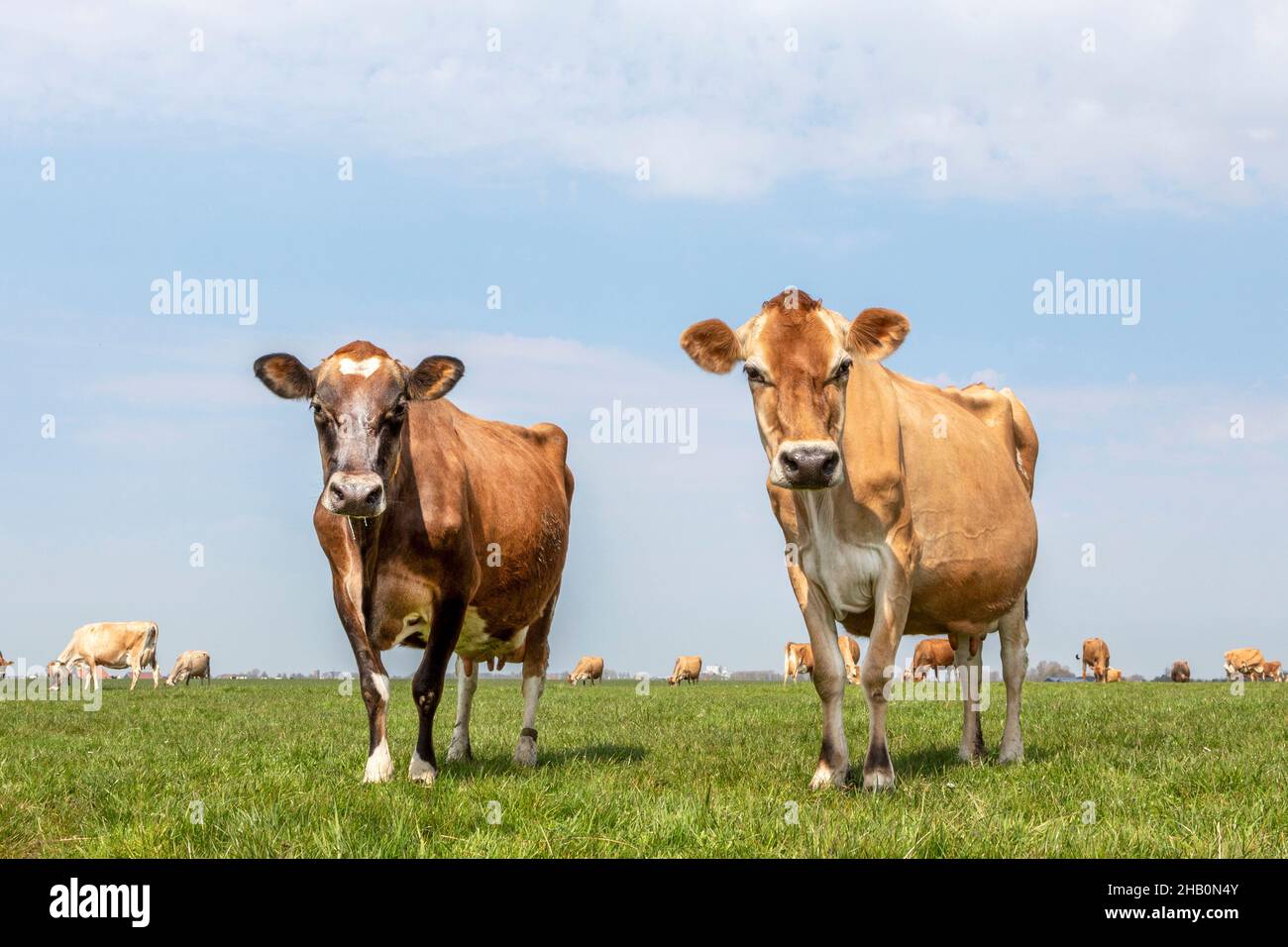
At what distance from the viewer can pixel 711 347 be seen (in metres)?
7.44

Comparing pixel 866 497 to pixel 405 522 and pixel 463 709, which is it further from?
pixel 463 709

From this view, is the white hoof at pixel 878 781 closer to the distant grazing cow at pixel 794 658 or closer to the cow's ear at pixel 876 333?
the cow's ear at pixel 876 333

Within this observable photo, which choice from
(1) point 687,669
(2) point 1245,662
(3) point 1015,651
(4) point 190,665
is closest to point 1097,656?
(2) point 1245,662

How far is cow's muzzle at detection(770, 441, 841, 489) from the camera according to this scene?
648 centimetres

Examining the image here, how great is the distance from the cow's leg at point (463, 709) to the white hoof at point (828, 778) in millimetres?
3184

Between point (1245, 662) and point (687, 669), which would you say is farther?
point (1245, 662)

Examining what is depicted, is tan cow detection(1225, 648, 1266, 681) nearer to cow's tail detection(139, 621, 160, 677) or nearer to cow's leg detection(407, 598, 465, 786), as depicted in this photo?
cow's tail detection(139, 621, 160, 677)

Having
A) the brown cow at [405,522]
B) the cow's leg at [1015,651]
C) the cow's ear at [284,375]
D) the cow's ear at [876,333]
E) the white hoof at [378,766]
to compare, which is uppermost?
the cow's ear at [876,333]

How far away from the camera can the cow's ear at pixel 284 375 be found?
7652 mm

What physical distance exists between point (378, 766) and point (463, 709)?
7.64 ft

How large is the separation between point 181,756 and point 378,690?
389 cm

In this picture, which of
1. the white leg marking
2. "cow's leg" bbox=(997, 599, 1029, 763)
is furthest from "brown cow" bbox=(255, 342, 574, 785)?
Answer: "cow's leg" bbox=(997, 599, 1029, 763)

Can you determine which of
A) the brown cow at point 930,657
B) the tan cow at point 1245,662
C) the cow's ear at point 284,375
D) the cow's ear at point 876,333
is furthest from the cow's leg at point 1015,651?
the tan cow at point 1245,662
